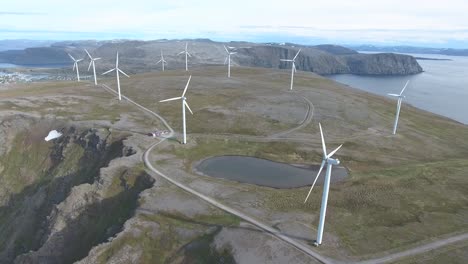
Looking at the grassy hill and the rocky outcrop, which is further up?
the grassy hill

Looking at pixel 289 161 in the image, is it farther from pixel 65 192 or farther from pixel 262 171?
pixel 65 192

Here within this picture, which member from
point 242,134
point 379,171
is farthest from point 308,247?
point 242,134

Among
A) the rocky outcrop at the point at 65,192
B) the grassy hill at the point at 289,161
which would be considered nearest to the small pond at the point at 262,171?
the grassy hill at the point at 289,161

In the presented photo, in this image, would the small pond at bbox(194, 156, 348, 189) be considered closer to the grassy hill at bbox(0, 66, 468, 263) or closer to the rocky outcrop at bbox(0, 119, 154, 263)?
the grassy hill at bbox(0, 66, 468, 263)

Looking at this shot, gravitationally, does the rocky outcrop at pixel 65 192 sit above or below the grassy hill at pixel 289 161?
below

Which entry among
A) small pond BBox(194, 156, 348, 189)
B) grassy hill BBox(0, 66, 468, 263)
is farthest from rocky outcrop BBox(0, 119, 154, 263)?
small pond BBox(194, 156, 348, 189)

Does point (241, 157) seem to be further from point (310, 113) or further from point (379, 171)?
point (310, 113)

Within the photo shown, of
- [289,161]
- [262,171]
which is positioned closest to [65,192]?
[262,171]

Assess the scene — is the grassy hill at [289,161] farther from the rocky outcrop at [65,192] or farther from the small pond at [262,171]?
the small pond at [262,171]
